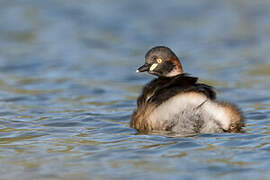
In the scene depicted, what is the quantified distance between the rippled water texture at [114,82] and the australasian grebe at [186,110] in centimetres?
14

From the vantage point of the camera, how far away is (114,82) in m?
12.0

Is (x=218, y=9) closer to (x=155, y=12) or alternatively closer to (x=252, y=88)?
(x=155, y=12)

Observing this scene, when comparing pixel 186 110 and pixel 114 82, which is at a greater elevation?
pixel 114 82

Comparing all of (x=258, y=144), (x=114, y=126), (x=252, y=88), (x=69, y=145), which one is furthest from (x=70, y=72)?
(x=258, y=144)

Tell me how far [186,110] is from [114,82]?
201 inches

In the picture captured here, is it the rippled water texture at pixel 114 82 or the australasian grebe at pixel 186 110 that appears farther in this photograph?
the australasian grebe at pixel 186 110

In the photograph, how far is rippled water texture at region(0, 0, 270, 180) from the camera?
640 centimetres

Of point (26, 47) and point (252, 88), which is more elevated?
point (26, 47)

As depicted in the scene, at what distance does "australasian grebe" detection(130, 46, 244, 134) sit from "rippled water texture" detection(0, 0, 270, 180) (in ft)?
0.45

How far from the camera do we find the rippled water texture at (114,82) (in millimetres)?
6398

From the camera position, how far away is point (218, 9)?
57.1ft

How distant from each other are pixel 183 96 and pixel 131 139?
83 cm

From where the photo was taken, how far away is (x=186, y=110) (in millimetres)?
7023

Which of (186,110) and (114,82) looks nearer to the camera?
(186,110)
